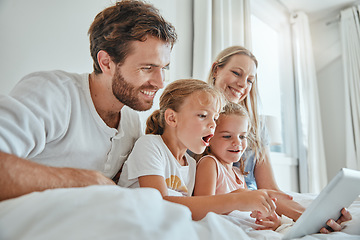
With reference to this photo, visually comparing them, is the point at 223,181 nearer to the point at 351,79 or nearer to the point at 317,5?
the point at 351,79

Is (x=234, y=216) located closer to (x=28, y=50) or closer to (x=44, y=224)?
(x=44, y=224)

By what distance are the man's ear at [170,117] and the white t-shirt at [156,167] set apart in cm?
8

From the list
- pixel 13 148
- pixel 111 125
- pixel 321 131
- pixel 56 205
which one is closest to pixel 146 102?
pixel 111 125

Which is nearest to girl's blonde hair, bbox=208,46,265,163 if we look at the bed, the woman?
the woman

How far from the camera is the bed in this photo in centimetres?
44

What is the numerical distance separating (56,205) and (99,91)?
2.56 feet

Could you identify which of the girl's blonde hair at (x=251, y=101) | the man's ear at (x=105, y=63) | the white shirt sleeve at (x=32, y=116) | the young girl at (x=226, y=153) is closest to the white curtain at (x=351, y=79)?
the girl's blonde hair at (x=251, y=101)

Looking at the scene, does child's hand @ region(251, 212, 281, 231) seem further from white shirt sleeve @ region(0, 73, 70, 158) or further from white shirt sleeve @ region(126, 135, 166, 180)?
white shirt sleeve @ region(0, 73, 70, 158)

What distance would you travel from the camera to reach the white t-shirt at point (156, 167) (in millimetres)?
1054

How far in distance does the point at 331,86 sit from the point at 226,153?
3.06 meters

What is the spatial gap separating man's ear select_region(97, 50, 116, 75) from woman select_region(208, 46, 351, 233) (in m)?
0.72

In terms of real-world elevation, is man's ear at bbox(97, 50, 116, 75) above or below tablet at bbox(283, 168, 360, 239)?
above

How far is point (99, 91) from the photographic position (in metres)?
1.21

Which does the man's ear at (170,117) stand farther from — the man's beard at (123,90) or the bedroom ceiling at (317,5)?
the bedroom ceiling at (317,5)
